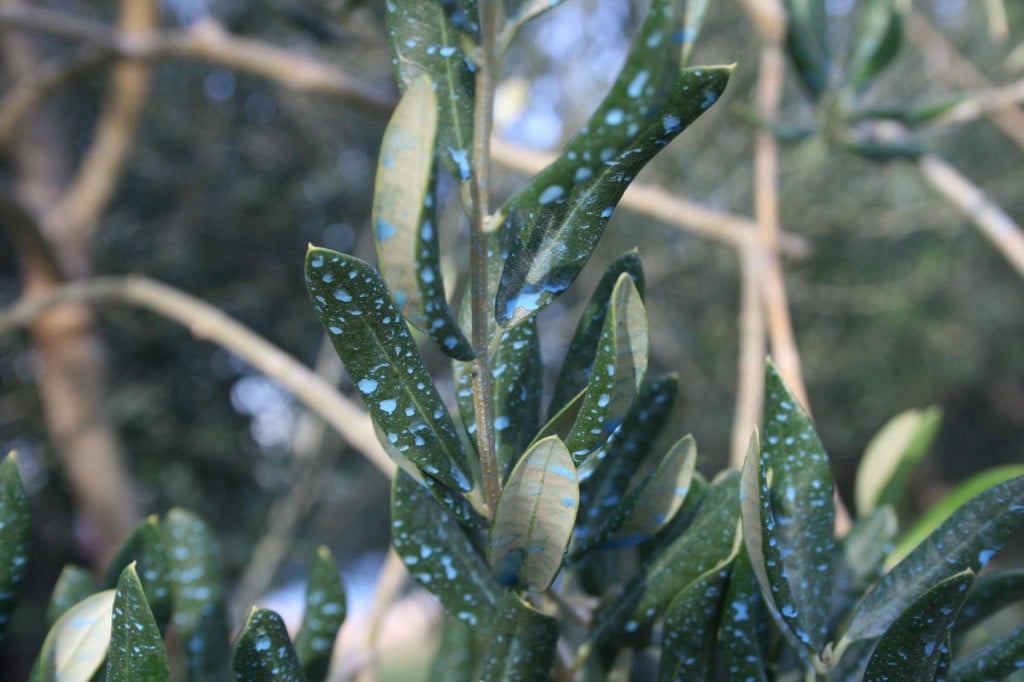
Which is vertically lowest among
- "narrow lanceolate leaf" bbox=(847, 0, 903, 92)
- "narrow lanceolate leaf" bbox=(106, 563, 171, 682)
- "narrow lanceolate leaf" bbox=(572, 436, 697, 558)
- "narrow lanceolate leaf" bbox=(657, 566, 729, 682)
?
"narrow lanceolate leaf" bbox=(657, 566, 729, 682)

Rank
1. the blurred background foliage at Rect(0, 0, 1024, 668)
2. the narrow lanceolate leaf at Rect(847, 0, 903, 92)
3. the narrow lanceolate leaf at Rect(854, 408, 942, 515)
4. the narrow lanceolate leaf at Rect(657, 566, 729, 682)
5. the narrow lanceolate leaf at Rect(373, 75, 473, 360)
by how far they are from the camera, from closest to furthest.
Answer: the narrow lanceolate leaf at Rect(373, 75, 473, 360), the narrow lanceolate leaf at Rect(657, 566, 729, 682), the narrow lanceolate leaf at Rect(854, 408, 942, 515), the narrow lanceolate leaf at Rect(847, 0, 903, 92), the blurred background foliage at Rect(0, 0, 1024, 668)

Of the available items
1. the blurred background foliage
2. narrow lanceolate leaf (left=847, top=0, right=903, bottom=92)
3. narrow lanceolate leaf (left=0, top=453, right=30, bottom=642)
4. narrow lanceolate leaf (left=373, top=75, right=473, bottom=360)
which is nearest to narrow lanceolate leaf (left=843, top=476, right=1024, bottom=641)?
narrow lanceolate leaf (left=373, top=75, right=473, bottom=360)

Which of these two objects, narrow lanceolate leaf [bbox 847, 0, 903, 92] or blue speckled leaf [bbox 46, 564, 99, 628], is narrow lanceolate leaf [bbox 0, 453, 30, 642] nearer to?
blue speckled leaf [bbox 46, 564, 99, 628]

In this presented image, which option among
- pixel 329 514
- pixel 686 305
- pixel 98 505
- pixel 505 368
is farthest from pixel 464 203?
pixel 686 305

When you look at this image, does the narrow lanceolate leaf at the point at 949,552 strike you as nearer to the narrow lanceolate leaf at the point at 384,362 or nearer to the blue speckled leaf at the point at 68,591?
the narrow lanceolate leaf at the point at 384,362

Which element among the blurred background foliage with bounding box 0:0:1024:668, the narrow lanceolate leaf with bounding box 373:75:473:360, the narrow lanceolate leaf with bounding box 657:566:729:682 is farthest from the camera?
the blurred background foliage with bounding box 0:0:1024:668

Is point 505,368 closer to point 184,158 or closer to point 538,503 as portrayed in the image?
point 538,503
